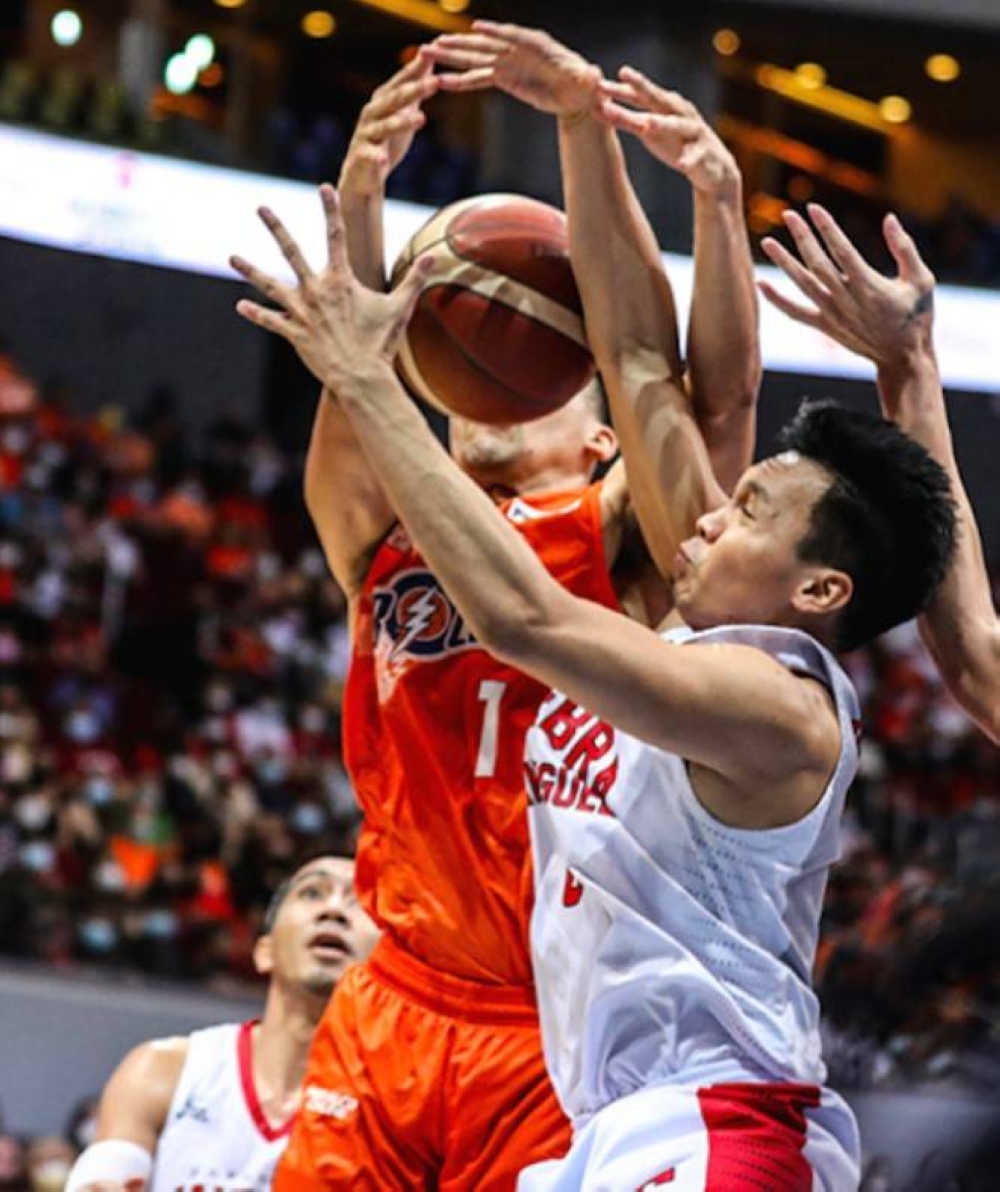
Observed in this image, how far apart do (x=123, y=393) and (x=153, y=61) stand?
108 inches

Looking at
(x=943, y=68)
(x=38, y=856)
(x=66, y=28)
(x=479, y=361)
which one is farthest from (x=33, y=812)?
(x=943, y=68)

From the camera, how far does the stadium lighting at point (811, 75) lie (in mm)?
20750

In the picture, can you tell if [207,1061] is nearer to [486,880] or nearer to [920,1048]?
[486,880]

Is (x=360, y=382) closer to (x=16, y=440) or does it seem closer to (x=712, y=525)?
(x=712, y=525)

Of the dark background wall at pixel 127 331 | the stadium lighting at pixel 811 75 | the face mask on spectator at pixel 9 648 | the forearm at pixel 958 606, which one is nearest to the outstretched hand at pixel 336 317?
the forearm at pixel 958 606

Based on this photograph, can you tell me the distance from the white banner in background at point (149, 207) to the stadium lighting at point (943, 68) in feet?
14.6

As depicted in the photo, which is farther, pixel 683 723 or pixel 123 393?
pixel 123 393

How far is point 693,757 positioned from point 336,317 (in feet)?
2.50

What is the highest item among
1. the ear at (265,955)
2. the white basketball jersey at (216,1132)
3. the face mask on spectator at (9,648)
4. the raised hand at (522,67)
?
the raised hand at (522,67)

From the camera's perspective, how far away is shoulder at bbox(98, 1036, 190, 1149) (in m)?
4.77

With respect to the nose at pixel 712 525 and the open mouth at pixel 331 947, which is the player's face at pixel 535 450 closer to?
the nose at pixel 712 525

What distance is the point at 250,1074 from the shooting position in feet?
16.5

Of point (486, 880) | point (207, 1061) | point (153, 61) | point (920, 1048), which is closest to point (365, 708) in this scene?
point (486, 880)

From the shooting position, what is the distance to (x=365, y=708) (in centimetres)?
371
